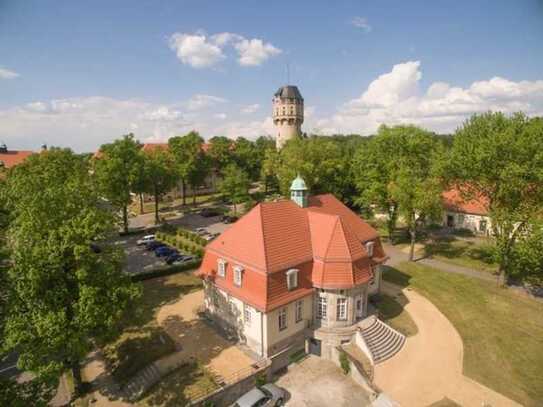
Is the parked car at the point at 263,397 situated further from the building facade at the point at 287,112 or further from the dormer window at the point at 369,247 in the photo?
the building facade at the point at 287,112

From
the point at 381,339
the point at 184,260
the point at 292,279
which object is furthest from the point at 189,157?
the point at 381,339

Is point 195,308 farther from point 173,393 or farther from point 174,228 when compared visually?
point 174,228

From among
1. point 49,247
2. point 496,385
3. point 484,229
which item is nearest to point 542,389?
point 496,385

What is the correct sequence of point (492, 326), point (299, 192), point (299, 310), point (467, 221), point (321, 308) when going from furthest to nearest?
point (467, 221) → point (299, 192) → point (492, 326) → point (321, 308) → point (299, 310)

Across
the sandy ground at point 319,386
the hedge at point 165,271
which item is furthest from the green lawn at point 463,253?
the hedge at point 165,271

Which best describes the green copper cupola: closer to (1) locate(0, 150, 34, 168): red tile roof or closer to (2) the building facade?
(2) the building facade

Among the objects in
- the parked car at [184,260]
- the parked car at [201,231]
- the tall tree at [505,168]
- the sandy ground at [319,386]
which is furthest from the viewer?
the parked car at [201,231]

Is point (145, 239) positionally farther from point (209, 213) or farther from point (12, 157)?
point (12, 157)
